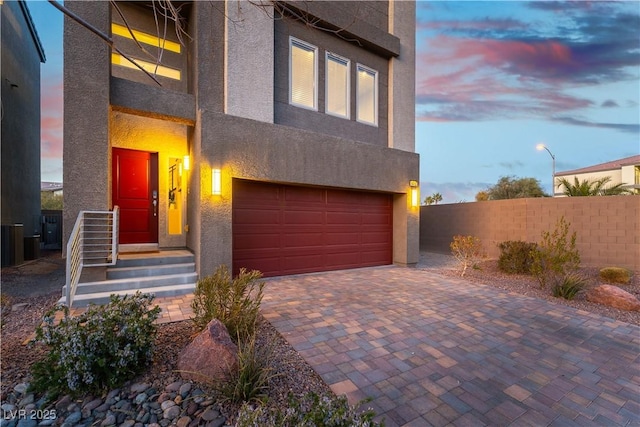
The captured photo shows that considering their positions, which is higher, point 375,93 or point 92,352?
point 375,93

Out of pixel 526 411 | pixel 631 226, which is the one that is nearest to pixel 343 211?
pixel 526 411

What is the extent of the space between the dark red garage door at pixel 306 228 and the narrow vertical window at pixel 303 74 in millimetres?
2164

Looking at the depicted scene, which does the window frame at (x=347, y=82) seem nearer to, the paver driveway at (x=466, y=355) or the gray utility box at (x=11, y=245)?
the paver driveway at (x=466, y=355)

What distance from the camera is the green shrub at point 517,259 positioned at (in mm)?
7109

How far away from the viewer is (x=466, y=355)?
2.99 m

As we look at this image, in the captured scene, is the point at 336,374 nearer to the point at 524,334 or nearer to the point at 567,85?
the point at 524,334

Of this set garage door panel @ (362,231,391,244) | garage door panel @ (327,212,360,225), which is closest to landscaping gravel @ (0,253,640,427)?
garage door panel @ (327,212,360,225)

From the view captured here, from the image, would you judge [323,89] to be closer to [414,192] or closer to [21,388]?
[414,192]

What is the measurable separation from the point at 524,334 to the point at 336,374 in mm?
2660

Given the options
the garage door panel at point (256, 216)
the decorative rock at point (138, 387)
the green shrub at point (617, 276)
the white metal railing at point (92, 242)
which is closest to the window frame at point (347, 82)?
the garage door panel at point (256, 216)

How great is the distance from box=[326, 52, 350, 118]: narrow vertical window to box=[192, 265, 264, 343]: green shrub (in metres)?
5.30

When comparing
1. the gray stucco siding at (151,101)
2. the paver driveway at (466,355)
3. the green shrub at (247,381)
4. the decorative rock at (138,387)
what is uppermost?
the gray stucco siding at (151,101)

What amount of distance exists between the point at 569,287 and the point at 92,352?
7078mm

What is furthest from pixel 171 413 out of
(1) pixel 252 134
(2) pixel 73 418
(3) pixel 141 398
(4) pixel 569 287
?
(4) pixel 569 287
